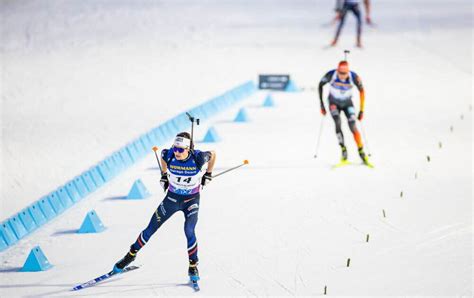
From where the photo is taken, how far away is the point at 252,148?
16969 mm

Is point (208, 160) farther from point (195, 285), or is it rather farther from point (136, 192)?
point (136, 192)

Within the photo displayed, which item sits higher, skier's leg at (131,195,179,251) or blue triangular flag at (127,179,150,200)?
skier's leg at (131,195,179,251)

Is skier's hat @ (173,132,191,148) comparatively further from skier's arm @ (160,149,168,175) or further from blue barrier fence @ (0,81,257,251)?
blue barrier fence @ (0,81,257,251)

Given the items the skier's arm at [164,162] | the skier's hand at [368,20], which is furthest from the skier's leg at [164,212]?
A: the skier's hand at [368,20]

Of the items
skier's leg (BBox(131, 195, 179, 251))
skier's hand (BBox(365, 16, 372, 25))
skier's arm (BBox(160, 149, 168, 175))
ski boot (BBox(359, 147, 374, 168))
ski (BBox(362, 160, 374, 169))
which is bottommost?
ski (BBox(362, 160, 374, 169))

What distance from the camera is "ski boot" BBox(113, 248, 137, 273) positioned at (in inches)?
412

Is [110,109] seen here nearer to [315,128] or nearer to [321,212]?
[315,128]

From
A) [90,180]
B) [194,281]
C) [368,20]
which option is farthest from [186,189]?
[368,20]

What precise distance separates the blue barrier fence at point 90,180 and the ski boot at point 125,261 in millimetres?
1934

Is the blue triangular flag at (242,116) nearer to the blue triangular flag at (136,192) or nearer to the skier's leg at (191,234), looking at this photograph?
the blue triangular flag at (136,192)

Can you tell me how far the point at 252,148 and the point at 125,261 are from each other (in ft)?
22.2

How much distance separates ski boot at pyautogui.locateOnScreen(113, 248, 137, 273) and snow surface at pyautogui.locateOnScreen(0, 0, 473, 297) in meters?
0.12

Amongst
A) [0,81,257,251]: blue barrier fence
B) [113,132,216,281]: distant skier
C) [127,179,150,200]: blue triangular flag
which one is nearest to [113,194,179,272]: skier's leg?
[113,132,216,281]: distant skier

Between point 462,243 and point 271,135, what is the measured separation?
6.82 meters
